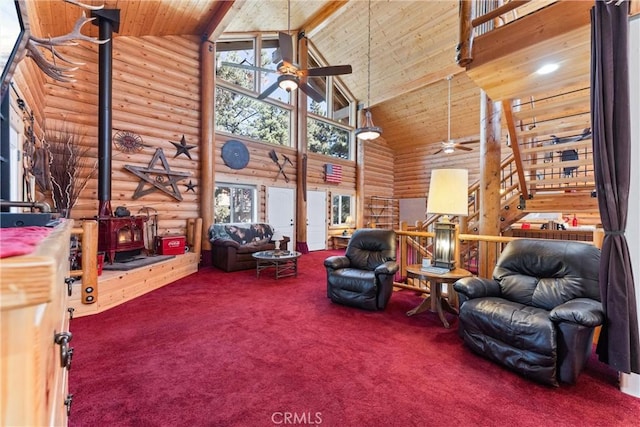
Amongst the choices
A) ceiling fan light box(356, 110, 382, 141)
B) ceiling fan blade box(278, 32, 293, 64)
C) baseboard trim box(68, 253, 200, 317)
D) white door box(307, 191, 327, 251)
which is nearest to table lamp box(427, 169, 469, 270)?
ceiling fan light box(356, 110, 382, 141)

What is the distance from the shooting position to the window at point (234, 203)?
6457 mm

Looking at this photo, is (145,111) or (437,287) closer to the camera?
(437,287)

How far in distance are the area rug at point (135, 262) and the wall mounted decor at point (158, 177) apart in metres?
1.15

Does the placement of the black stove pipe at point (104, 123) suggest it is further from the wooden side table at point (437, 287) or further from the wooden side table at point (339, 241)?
the wooden side table at point (339, 241)

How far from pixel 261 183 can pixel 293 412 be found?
574cm

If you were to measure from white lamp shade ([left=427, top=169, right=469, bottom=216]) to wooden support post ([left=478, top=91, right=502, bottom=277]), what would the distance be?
76cm

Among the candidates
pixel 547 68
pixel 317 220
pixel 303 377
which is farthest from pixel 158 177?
pixel 547 68

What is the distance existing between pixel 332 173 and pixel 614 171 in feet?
22.2

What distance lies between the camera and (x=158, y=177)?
206 inches

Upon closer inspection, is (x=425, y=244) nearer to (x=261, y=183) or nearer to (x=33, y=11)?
(x=261, y=183)

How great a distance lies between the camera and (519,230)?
17.5 ft

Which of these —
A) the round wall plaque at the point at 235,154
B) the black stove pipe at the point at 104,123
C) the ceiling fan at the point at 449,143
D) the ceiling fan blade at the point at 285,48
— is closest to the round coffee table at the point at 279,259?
the black stove pipe at the point at 104,123

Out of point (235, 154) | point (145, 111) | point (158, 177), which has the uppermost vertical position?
point (145, 111)

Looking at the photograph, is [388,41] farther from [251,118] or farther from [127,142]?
[127,142]
